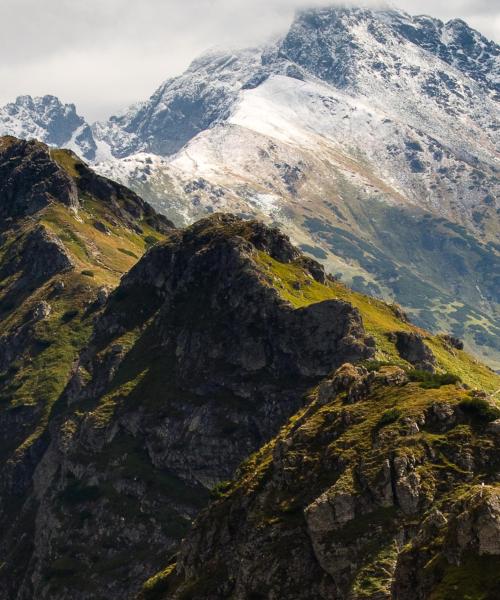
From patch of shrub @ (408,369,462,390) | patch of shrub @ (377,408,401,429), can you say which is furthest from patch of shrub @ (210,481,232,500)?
patch of shrub @ (408,369,462,390)

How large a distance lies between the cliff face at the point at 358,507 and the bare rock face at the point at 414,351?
8407 centimetres

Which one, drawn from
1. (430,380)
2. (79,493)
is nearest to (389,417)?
(430,380)

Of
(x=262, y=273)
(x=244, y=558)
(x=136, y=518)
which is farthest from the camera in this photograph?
(x=262, y=273)

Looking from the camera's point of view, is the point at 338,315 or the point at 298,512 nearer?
the point at 298,512

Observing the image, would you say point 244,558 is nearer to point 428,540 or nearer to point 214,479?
point 428,540

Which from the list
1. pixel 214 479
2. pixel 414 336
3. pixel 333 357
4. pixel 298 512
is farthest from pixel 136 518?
pixel 298 512

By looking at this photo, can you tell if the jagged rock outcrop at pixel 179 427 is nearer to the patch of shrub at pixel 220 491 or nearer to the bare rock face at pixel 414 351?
the bare rock face at pixel 414 351

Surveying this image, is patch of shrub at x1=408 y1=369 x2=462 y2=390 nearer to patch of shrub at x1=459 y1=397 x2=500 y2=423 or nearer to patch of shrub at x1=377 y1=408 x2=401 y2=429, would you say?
patch of shrub at x1=377 y1=408 x2=401 y2=429

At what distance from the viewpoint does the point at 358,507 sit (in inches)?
3406

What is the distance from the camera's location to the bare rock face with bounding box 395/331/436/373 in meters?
190

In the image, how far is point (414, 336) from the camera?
197125mm

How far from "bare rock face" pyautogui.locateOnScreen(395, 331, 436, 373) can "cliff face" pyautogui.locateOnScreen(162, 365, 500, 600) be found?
8407cm

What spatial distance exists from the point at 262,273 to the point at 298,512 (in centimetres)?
10785

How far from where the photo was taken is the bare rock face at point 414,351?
190 m
